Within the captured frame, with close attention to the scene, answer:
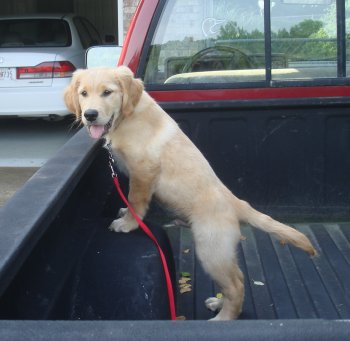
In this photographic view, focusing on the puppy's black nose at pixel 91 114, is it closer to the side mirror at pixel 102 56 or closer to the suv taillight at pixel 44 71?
the side mirror at pixel 102 56

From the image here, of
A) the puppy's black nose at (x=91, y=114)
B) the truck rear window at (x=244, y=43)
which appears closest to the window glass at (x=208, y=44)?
the truck rear window at (x=244, y=43)

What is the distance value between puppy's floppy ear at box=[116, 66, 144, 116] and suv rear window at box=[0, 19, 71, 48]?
25.6 ft

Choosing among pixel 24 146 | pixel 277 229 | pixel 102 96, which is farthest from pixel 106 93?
pixel 24 146

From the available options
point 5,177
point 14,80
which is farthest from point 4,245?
point 14,80

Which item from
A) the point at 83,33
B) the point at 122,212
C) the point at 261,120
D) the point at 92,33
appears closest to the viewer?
the point at 122,212

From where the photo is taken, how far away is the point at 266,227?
2.54 metres

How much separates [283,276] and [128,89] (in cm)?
Result: 121

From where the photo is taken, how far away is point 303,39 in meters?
3.36

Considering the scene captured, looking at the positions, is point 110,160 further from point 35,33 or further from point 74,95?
point 35,33

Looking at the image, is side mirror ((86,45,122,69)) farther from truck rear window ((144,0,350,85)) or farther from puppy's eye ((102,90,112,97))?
puppy's eye ((102,90,112,97))

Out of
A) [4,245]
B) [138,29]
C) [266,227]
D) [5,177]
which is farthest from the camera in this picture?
[5,177]

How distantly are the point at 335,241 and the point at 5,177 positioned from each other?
17.5 feet

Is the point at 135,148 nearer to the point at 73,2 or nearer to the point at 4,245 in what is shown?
the point at 4,245

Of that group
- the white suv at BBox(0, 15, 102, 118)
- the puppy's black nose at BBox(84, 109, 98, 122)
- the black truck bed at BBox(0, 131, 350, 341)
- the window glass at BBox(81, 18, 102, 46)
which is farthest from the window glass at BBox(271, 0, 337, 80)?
the window glass at BBox(81, 18, 102, 46)
